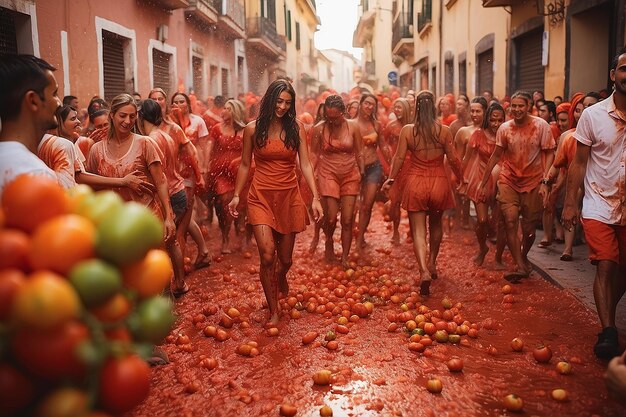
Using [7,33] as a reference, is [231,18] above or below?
above

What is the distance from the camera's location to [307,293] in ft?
20.8

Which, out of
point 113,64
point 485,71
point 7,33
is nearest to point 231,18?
point 485,71

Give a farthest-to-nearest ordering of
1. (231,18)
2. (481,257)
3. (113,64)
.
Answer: (231,18) → (113,64) → (481,257)

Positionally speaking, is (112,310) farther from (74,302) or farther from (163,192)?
(163,192)

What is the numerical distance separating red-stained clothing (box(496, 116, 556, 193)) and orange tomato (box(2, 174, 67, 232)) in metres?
5.73

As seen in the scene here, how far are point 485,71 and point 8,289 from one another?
59.3 feet

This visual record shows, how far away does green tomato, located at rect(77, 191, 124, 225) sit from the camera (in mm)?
1901

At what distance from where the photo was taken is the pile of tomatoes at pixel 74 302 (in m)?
1.67

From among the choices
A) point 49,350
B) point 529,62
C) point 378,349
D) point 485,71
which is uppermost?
point 485,71

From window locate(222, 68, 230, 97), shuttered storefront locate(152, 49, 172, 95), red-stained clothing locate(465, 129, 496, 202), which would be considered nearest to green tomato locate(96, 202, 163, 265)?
red-stained clothing locate(465, 129, 496, 202)

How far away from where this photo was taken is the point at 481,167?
8.03 m

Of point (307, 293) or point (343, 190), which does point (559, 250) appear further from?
point (307, 293)

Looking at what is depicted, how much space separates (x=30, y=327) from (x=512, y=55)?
48.2 feet

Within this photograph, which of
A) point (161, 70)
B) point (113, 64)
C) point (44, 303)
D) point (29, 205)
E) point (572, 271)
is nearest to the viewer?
point (44, 303)
